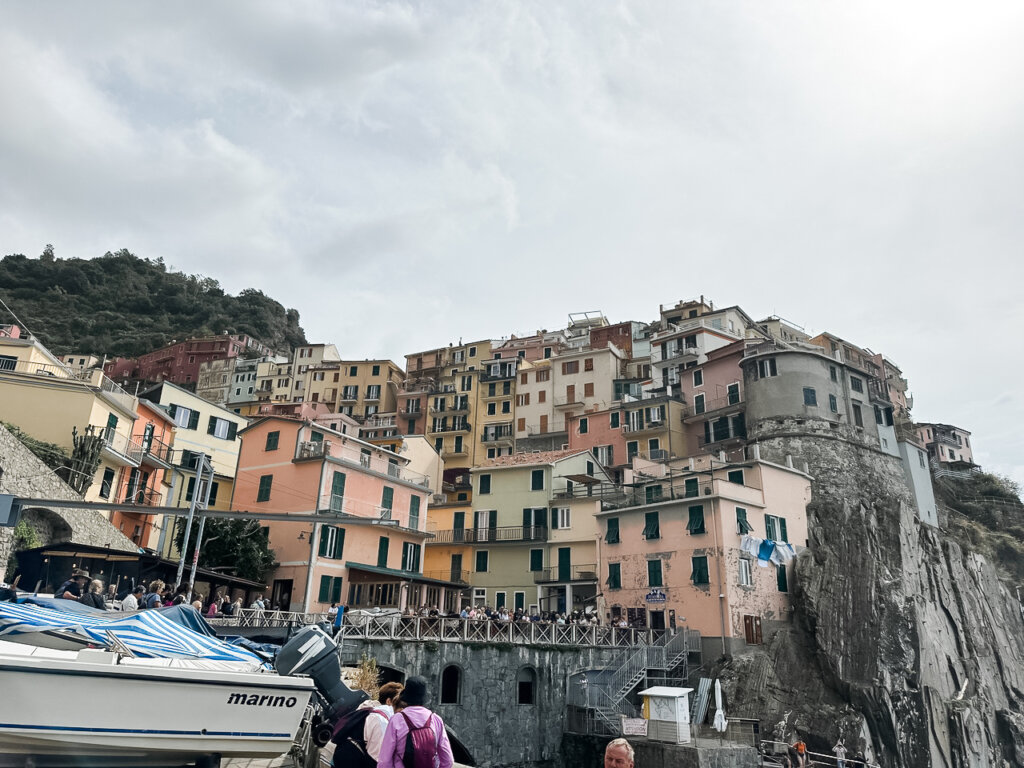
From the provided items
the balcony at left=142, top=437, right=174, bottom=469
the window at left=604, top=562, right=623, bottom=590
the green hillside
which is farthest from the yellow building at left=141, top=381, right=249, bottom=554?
the green hillside

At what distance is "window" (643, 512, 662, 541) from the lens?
37094 millimetres

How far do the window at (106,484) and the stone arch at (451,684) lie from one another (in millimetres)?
18098

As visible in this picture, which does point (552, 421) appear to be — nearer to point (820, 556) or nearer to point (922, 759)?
point (820, 556)

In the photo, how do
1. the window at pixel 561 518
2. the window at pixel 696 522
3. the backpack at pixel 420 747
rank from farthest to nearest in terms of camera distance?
the window at pixel 561 518, the window at pixel 696 522, the backpack at pixel 420 747

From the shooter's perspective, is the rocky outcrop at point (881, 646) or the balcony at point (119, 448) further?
Answer: the balcony at point (119, 448)

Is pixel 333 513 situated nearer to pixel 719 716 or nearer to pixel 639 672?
pixel 639 672

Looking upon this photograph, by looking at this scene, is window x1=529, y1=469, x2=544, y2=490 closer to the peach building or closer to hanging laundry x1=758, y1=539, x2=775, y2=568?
the peach building

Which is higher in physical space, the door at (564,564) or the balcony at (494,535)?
the balcony at (494,535)

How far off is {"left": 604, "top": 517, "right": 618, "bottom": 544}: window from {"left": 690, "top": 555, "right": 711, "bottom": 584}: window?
16.5ft

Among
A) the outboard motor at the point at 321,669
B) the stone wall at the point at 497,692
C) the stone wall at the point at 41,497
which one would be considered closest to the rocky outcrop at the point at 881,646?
the stone wall at the point at 497,692

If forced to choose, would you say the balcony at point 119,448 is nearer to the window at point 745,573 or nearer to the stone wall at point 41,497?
the stone wall at point 41,497

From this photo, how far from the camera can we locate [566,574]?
41469 millimetres

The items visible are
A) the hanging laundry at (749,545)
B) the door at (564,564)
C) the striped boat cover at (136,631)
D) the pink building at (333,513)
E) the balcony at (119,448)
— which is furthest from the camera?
the door at (564,564)

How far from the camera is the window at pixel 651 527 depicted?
122 feet
